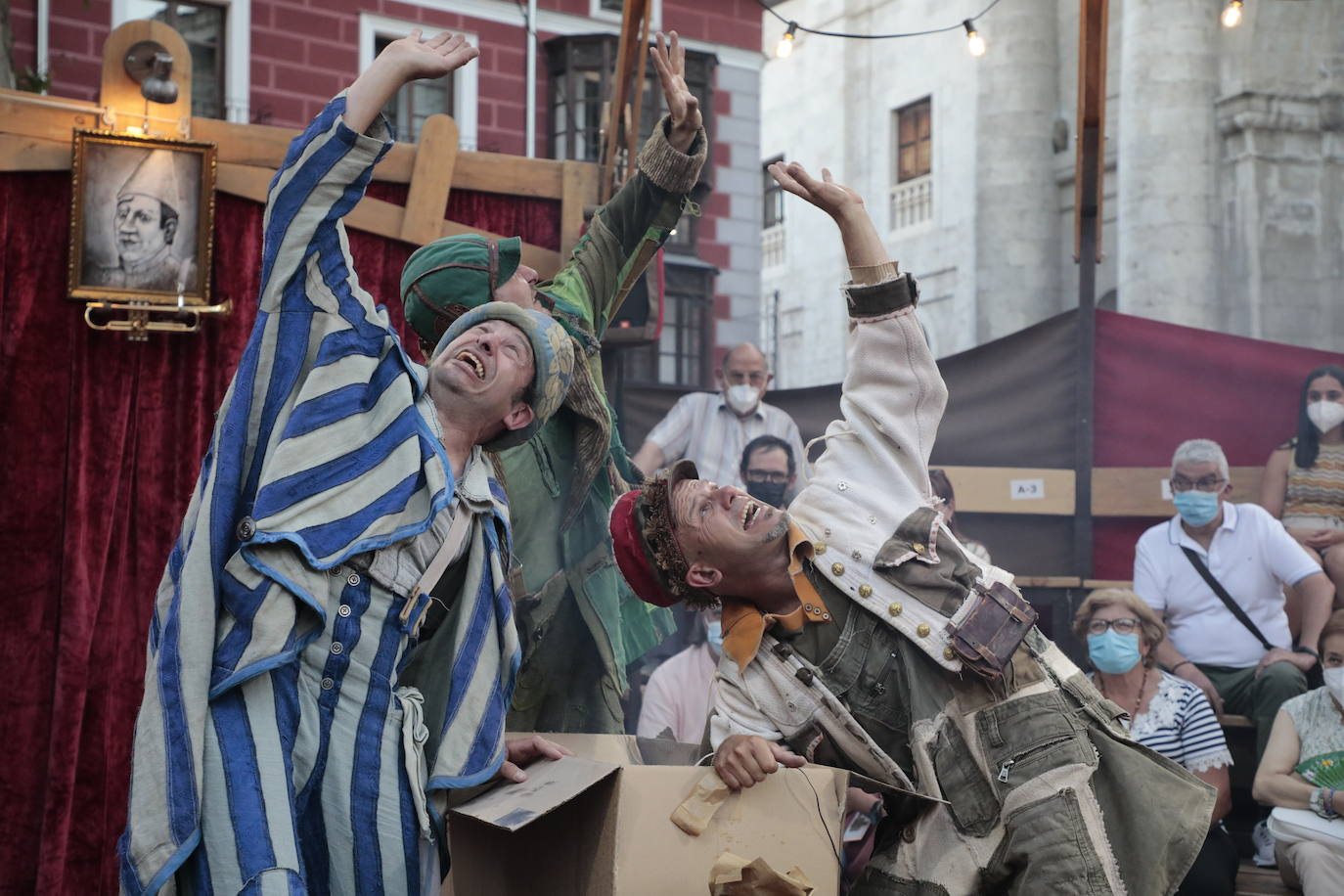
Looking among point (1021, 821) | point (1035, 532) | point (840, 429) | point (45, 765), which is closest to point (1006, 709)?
point (1021, 821)

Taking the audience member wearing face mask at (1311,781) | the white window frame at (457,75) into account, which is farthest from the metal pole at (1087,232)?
the white window frame at (457,75)

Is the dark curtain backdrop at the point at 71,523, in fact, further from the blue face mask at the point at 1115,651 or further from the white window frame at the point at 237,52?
the white window frame at the point at 237,52

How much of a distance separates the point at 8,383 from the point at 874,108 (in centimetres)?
2114

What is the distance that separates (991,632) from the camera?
9.21ft

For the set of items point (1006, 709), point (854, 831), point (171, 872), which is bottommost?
point (854, 831)

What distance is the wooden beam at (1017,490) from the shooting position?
23.5 feet

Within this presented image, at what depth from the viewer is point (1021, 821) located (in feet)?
8.93

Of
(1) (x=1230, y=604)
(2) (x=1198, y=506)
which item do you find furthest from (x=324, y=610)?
(2) (x=1198, y=506)

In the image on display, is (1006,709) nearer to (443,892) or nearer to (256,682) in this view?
(443,892)

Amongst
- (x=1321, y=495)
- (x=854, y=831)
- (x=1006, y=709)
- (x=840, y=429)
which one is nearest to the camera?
(x=1006, y=709)

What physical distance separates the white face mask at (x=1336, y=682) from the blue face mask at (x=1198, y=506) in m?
1.30

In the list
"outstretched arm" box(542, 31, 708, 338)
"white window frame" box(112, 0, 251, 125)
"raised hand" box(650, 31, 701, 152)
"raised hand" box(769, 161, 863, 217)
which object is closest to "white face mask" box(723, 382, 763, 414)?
"outstretched arm" box(542, 31, 708, 338)

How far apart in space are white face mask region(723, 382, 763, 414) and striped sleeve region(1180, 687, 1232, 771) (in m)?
2.99

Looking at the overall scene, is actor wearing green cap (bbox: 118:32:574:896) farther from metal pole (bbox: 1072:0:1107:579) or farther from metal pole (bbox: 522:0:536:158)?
metal pole (bbox: 522:0:536:158)
